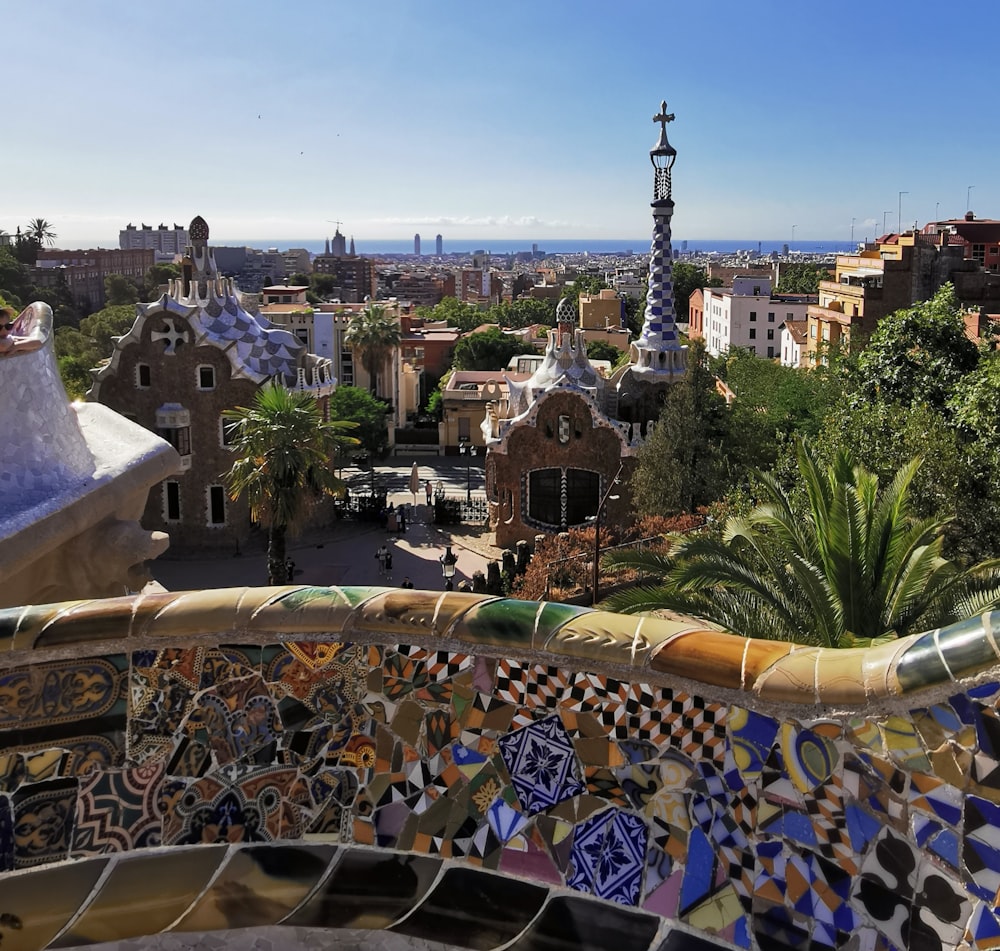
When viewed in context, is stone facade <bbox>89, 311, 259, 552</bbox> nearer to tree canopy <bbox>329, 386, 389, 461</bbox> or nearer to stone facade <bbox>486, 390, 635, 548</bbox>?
stone facade <bbox>486, 390, 635, 548</bbox>

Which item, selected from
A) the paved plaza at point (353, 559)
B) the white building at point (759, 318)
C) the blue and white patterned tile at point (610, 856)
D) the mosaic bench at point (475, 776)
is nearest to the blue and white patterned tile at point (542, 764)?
the mosaic bench at point (475, 776)

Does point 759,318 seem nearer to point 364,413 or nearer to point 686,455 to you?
point 364,413

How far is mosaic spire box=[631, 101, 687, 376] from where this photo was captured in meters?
27.4

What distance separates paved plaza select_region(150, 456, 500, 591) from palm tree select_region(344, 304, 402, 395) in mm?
16995

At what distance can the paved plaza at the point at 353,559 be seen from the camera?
83.3 feet

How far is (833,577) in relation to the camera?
28.8 ft

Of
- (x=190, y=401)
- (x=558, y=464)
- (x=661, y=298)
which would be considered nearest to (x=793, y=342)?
(x=661, y=298)

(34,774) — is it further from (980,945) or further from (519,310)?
(519,310)

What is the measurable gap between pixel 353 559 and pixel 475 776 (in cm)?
2289

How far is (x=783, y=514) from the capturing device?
10125mm

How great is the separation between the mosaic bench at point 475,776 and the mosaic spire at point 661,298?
2346 centimetres

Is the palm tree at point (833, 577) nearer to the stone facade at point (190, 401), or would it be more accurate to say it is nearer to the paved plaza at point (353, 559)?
the paved plaza at point (353, 559)

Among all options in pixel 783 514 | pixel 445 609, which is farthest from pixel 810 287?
pixel 445 609

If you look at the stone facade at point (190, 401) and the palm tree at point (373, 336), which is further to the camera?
the palm tree at point (373, 336)
